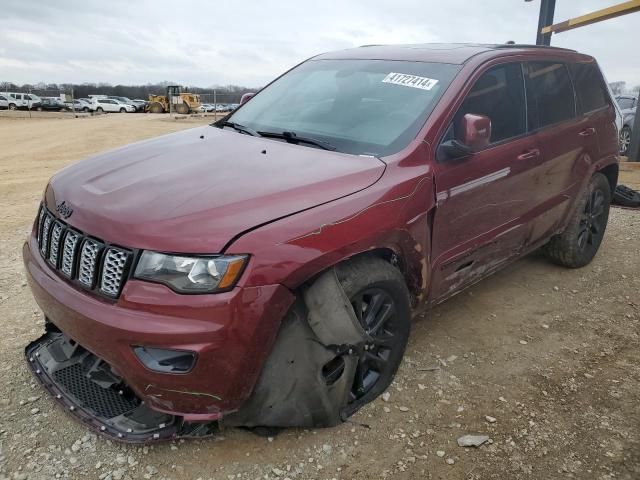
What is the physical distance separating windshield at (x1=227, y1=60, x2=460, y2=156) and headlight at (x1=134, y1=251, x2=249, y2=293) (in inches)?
42.8

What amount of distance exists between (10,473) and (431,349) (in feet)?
7.67

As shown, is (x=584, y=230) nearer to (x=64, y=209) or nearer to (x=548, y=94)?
(x=548, y=94)

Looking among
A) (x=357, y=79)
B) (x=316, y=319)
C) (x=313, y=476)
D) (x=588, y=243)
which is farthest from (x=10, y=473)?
(x=588, y=243)

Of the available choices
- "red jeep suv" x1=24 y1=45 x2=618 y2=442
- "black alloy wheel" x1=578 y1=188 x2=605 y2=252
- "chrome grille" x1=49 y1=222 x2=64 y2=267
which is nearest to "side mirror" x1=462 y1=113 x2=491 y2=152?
"red jeep suv" x1=24 y1=45 x2=618 y2=442

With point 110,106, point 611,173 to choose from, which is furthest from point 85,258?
point 110,106

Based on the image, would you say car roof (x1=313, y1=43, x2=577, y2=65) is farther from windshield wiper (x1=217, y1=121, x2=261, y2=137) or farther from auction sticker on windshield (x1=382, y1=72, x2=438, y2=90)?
windshield wiper (x1=217, y1=121, x2=261, y2=137)

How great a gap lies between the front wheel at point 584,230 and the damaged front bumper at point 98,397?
346cm

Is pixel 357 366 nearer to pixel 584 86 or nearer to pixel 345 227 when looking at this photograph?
pixel 345 227

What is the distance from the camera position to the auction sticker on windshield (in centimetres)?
315

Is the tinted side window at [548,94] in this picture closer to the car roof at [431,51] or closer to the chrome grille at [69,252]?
the car roof at [431,51]

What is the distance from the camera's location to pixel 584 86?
441 cm

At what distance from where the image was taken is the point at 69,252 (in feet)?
7.85

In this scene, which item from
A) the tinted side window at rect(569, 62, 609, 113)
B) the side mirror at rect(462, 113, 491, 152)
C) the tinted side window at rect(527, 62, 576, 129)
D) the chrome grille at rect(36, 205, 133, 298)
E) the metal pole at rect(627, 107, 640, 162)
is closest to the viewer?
the chrome grille at rect(36, 205, 133, 298)

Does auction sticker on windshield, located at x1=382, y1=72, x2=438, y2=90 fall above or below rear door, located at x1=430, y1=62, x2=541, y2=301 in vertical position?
above
